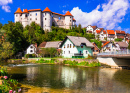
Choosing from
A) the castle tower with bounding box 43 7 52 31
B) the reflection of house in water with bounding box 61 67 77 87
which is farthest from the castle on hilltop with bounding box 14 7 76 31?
the reflection of house in water with bounding box 61 67 77 87

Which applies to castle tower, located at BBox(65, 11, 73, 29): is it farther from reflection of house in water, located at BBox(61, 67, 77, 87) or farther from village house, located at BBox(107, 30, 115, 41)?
reflection of house in water, located at BBox(61, 67, 77, 87)

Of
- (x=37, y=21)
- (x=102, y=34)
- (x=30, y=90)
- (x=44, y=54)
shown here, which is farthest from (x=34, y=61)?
(x=102, y=34)

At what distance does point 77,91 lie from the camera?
43.7 feet

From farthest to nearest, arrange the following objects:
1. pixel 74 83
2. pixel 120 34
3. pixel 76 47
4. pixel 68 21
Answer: pixel 120 34 → pixel 68 21 → pixel 76 47 → pixel 74 83

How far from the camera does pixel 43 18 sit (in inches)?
3401

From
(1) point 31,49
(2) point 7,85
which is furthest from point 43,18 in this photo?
(2) point 7,85

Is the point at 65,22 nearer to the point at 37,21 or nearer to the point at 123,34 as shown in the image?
the point at 37,21

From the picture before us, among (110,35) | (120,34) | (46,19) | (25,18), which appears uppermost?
(25,18)

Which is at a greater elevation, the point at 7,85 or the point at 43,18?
the point at 43,18

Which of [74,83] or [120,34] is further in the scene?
[120,34]

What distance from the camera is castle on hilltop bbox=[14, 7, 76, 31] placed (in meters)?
85.8

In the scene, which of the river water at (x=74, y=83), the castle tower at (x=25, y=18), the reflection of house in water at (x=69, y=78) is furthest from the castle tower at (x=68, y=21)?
the river water at (x=74, y=83)

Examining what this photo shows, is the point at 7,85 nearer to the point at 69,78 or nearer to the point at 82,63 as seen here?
the point at 69,78

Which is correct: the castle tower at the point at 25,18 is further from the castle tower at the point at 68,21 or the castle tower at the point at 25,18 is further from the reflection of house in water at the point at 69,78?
the reflection of house in water at the point at 69,78
